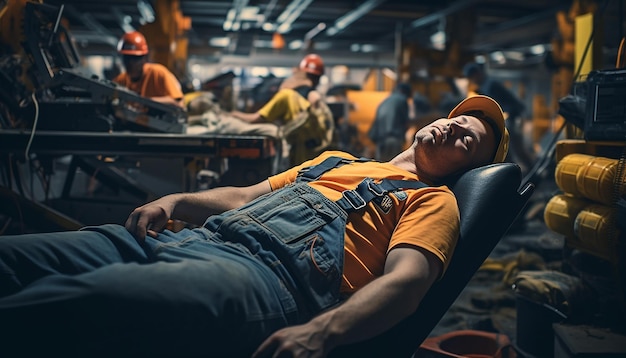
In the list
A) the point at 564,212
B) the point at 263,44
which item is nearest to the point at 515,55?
the point at 263,44

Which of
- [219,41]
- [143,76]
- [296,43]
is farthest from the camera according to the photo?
[296,43]

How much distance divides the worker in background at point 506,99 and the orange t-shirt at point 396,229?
252 inches

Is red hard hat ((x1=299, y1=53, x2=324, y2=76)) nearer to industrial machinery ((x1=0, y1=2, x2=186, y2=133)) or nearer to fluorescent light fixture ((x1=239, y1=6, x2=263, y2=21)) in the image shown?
industrial machinery ((x1=0, y1=2, x2=186, y2=133))

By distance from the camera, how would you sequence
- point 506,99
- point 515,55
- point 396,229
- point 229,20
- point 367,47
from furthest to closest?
point 515,55 < point 367,47 < point 229,20 < point 506,99 < point 396,229

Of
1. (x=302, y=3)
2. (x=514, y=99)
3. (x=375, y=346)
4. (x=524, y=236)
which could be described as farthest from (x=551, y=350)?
(x=302, y=3)

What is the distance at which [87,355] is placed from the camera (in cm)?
141

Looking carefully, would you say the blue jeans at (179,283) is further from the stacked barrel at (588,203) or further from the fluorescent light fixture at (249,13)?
the fluorescent light fixture at (249,13)

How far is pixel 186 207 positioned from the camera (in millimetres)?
2217

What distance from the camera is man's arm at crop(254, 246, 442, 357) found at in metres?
1.45

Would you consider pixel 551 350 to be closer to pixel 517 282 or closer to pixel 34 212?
pixel 517 282

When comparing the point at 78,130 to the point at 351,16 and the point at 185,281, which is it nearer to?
the point at 185,281

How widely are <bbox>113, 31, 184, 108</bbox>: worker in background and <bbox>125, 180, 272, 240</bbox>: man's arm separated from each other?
3620 mm

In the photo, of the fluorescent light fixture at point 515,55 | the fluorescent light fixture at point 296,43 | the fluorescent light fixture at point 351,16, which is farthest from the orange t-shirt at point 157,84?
the fluorescent light fixture at point 515,55

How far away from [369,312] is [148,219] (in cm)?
87
